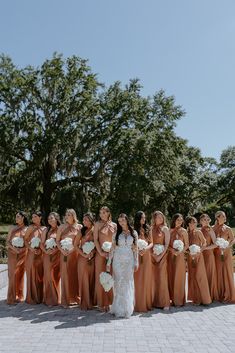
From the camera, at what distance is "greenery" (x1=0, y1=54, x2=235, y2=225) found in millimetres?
26156

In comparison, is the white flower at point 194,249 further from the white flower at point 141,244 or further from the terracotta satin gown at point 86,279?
the terracotta satin gown at point 86,279

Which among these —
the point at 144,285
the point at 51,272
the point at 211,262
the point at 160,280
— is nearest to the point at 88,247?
the point at 51,272

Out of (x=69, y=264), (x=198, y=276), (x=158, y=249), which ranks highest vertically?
(x=158, y=249)

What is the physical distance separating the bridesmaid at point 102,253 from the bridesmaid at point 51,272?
0.97 m

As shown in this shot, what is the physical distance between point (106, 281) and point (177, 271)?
182 centimetres

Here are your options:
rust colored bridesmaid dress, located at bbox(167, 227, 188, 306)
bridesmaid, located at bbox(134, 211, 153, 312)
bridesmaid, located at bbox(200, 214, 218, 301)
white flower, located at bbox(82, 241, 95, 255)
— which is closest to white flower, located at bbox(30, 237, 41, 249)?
white flower, located at bbox(82, 241, 95, 255)

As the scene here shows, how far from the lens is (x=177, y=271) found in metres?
9.18

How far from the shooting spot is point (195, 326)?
24.2ft

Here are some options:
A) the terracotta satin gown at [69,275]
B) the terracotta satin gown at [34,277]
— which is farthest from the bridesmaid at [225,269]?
the terracotta satin gown at [34,277]

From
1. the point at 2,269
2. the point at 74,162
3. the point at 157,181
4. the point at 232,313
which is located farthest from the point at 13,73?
the point at 232,313

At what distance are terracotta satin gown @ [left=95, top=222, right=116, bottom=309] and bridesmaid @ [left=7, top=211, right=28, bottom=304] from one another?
1.97m

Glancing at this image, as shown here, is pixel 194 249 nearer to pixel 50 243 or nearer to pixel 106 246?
pixel 106 246

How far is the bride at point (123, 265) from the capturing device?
817 centimetres

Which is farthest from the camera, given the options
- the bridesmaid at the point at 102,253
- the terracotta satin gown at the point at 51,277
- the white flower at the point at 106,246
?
the terracotta satin gown at the point at 51,277
